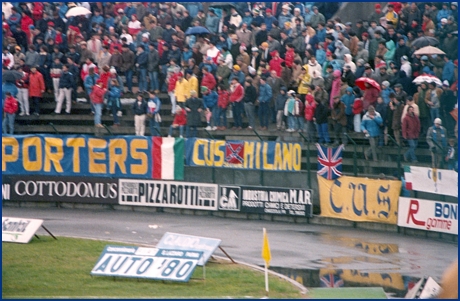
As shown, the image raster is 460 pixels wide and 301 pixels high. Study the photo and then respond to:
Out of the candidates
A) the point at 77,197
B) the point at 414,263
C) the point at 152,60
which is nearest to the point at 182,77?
the point at 152,60

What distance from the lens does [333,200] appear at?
2244 cm

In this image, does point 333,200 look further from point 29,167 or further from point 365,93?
point 29,167

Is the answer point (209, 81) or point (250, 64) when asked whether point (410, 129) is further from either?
point (209, 81)

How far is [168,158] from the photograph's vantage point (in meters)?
25.2

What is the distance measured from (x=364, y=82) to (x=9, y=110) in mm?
13157

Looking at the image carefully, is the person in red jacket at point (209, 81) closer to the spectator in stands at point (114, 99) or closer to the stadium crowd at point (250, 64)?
the stadium crowd at point (250, 64)

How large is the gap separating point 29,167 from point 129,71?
534 cm

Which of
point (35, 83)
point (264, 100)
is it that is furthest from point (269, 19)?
point (35, 83)

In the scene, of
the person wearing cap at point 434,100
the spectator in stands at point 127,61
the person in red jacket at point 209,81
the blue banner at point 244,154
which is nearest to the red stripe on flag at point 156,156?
the blue banner at point 244,154

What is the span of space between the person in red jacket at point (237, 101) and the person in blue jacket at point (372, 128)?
4.95 m

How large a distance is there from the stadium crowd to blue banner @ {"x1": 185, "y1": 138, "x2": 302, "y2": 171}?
1.03 m

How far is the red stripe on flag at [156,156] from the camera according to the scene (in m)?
25.3

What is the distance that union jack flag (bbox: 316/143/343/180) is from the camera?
73.4ft

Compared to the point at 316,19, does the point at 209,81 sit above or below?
below
